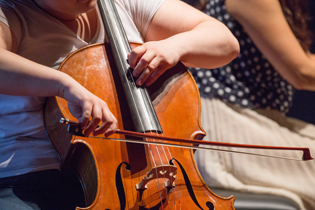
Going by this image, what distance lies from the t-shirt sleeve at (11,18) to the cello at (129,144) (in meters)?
0.12

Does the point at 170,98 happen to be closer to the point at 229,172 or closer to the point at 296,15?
the point at 229,172

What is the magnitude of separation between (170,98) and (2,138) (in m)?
0.41

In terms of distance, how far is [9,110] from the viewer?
2.06ft

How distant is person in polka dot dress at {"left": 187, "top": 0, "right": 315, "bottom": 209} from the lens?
37.4 inches

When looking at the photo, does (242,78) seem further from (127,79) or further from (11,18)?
(11,18)

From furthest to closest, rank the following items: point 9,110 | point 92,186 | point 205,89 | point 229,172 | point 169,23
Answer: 1. point 205,89
2. point 229,172
3. point 169,23
4. point 9,110
5. point 92,186

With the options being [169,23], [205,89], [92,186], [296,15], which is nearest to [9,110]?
[92,186]

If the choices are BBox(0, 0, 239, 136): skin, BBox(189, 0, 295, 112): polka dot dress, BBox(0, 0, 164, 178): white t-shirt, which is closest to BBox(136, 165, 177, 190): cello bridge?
BBox(0, 0, 239, 136): skin

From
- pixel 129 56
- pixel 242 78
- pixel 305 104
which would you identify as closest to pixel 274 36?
pixel 242 78

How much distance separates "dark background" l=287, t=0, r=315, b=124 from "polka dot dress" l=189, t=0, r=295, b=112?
126 mm

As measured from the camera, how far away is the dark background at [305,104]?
1.15 metres

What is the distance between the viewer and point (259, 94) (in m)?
1.06

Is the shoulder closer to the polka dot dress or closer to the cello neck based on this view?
the cello neck

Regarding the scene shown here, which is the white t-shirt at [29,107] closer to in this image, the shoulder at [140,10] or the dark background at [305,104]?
the shoulder at [140,10]
